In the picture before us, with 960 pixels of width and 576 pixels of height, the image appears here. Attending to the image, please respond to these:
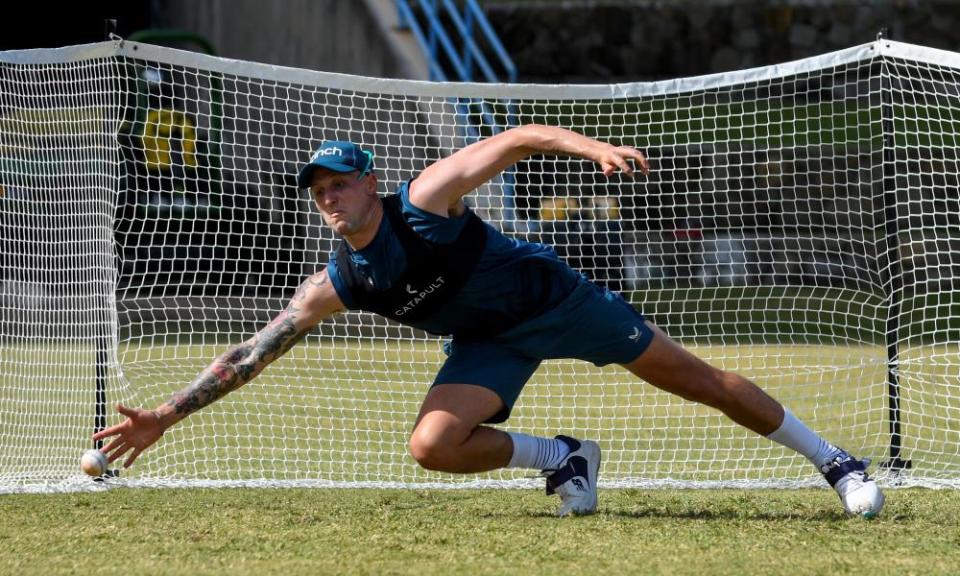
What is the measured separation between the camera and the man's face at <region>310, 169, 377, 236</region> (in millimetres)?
5023

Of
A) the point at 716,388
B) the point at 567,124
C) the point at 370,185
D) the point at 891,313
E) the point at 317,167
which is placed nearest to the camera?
the point at 317,167

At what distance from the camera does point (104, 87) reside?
684 cm

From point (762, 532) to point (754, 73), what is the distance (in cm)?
260

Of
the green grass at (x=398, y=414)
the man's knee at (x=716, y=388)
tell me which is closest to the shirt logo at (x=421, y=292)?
the man's knee at (x=716, y=388)

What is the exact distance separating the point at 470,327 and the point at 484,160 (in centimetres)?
79

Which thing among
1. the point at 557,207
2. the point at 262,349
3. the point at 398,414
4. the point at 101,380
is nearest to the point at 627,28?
the point at 557,207

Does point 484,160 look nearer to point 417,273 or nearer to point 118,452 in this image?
point 417,273

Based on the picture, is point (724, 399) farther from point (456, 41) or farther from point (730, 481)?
point (456, 41)

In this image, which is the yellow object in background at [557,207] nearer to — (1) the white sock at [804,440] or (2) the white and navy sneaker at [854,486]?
(1) the white sock at [804,440]

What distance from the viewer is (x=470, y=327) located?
539 cm

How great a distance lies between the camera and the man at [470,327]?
504 centimetres

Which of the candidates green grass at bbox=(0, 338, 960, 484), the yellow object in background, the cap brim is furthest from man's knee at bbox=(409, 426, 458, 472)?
the yellow object in background

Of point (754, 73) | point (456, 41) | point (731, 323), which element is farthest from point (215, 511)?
point (456, 41)

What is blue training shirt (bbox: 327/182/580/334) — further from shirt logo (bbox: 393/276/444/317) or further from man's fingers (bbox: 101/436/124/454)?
man's fingers (bbox: 101/436/124/454)
